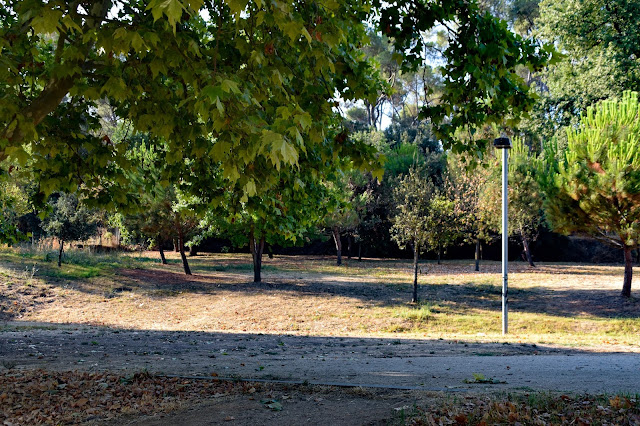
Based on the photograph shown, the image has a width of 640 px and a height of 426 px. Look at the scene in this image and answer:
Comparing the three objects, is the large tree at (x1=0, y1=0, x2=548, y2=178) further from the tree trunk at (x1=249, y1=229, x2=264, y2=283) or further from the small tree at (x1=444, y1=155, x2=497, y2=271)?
the small tree at (x1=444, y1=155, x2=497, y2=271)

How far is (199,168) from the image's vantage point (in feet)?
24.9

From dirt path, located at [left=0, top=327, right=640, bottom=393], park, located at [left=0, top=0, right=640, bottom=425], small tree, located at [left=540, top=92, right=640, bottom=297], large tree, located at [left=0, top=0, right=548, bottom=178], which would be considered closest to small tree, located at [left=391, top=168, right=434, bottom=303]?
park, located at [left=0, top=0, right=640, bottom=425]

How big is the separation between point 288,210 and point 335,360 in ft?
9.08

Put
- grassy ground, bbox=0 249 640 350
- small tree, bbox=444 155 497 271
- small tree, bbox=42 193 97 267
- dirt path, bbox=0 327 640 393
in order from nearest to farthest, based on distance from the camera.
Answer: dirt path, bbox=0 327 640 393
grassy ground, bbox=0 249 640 350
small tree, bbox=42 193 97 267
small tree, bbox=444 155 497 271

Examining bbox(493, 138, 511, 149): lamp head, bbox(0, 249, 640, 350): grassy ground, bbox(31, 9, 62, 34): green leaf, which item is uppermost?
bbox(493, 138, 511, 149): lamp head

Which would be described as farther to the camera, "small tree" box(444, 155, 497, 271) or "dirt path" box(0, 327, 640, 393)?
"small tree" box(444, 155, 497, 271)

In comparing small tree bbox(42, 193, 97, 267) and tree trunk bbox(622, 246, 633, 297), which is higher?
small tree bbox(42, 193, 97, 267)

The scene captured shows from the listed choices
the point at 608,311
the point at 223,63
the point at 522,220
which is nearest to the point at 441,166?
the point at 522,220

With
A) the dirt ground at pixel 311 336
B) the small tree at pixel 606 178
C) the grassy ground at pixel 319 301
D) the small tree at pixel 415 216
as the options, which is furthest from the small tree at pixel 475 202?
the small tree at pixel 606 178

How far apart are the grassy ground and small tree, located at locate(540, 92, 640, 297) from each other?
2638 millimetres

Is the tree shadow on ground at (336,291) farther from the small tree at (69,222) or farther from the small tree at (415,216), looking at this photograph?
the small tree at (415,216)

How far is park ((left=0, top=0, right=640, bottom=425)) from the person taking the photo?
4492 mm

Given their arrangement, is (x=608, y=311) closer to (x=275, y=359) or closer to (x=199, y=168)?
(x=275, y=359)

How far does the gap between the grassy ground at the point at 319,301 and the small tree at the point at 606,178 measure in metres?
2.64
